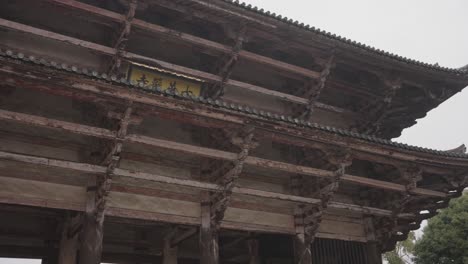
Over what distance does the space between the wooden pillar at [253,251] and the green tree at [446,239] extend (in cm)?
1148

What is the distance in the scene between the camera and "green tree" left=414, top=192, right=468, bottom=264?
1952cm

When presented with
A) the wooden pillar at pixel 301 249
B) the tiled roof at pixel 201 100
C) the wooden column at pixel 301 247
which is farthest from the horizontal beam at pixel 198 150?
the wooden pillar at pixel 301 249

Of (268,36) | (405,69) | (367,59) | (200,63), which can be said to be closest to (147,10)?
(200,63)

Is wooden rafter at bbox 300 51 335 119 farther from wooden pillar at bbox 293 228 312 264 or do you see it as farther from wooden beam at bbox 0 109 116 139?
wooden beam at bbox 0 109 116 139

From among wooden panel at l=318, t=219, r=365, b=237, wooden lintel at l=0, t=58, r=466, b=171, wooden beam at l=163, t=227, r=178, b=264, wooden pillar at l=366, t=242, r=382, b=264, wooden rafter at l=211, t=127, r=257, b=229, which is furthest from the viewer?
wooden pillar at l=366, t=242, r=382, b=264

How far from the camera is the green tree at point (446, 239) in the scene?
1952 cm

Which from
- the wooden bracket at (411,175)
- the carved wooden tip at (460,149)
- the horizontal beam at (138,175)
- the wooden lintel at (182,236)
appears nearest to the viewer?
the horizontal beam at (138,175)

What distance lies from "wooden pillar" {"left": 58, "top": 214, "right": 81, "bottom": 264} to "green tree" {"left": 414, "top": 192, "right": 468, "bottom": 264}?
16.8 meters

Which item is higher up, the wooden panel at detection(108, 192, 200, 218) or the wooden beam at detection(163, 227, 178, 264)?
the wooden panel at detection(108, 192, 200, 218)

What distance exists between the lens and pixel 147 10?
424 inches

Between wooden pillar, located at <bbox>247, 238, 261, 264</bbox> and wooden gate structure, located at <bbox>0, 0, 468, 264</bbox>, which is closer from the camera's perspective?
wooden gate structure, located at <bbox>0, 0, 468, 264</bbox>

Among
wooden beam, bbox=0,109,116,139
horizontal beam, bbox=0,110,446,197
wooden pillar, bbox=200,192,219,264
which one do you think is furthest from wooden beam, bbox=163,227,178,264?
wooden beam, bbox=0,109,116,139

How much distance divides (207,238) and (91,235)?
2.67 metres

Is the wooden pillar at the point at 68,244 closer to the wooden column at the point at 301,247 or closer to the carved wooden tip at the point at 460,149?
the wooden column at the point at 301,247
